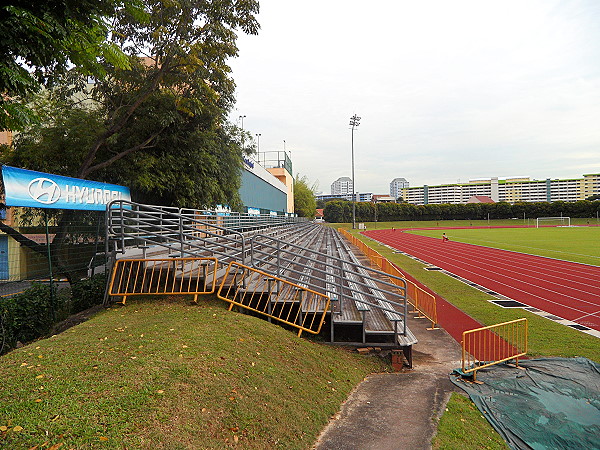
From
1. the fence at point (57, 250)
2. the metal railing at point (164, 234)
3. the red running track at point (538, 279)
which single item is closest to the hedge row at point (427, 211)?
the red running track at point (538, 279)

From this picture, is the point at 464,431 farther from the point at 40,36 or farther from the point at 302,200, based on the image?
the point at 302,200

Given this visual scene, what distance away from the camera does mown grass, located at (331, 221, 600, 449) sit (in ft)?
15.3

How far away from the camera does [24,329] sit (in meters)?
7.28

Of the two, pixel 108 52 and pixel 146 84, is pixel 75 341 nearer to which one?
pixel 108 52

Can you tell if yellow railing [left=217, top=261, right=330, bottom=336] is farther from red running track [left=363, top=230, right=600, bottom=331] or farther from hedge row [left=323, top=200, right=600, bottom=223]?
hedge row [left=323, top=200, right=600, bottom=223]

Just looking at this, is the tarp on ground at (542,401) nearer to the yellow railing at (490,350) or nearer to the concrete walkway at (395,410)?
the yellow railing at (490,350)

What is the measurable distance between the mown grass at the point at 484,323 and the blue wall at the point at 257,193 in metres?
17.5

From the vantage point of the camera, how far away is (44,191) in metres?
8.53

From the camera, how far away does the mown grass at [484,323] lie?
4.65 metres

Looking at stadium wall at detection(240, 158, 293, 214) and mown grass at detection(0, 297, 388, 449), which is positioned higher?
stadium wall at detection(240, 158, 293, 214)

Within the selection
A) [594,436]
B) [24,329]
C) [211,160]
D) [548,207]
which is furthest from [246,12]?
[548,207]

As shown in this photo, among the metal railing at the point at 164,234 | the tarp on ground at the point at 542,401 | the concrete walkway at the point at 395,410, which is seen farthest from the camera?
the metal railing at the point at 164,234

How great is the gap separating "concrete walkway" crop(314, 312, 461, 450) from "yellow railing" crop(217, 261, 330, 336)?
166cm

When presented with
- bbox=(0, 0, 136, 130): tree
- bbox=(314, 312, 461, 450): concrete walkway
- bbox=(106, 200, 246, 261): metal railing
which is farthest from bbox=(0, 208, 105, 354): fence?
bbox=(314, 312, 461, 450): concrete walkway
